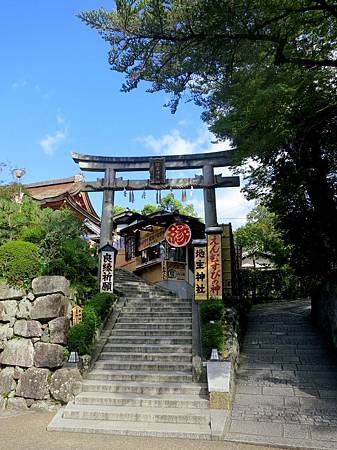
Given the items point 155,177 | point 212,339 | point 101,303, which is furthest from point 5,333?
point 155,177

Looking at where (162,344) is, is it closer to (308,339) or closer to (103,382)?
(103,382)

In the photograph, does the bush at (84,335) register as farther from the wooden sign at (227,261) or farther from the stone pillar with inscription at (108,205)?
the stone pillar with inscription at (108,205)

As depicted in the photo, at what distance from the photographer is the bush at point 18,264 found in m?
9.29

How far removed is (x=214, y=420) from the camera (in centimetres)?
646

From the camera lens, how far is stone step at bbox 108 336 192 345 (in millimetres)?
9883

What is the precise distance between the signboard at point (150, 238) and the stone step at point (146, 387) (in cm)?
1277

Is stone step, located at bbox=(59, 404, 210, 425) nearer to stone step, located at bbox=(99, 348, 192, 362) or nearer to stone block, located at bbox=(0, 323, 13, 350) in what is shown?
stone step, located at bbox=(99, 348, 192, 362)

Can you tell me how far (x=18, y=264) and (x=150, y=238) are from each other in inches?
500

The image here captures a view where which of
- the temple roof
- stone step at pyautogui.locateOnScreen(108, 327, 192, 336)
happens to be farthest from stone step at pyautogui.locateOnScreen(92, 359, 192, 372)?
the temple roof

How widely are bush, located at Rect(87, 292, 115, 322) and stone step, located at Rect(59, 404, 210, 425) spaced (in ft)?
11.5

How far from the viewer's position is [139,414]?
6840mm

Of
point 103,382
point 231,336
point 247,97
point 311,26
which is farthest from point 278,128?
point 103,382

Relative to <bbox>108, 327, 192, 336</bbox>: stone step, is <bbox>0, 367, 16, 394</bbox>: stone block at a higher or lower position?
lower

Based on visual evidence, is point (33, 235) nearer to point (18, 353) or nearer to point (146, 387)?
point (18, 353)
